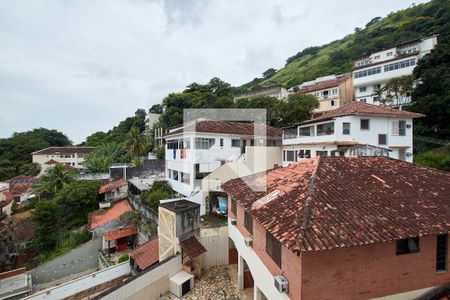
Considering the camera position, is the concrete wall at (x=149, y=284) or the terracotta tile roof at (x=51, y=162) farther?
the terracotta tile roof at (x=51, y=162)

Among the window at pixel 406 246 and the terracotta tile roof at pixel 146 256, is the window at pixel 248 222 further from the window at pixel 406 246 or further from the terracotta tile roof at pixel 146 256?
the terracotta tile roof at pixel 146 256

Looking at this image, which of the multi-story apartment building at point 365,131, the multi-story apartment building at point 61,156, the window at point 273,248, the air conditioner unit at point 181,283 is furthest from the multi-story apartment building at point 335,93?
the multi-story apartment building at point 61,156

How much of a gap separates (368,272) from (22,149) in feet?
243

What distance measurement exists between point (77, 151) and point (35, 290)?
48332 mm

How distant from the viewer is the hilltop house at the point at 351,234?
6.18 m

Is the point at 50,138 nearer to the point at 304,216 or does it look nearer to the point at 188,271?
the point at 188,271

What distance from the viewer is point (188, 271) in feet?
41.8

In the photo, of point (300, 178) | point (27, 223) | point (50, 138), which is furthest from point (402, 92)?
point (50, 138)

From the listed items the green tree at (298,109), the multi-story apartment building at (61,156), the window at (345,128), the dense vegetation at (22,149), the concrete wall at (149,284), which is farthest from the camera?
the multi-story apartment building at (61,156)

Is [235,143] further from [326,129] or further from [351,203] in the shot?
[351,203]

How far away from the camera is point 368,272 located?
21.9 ft

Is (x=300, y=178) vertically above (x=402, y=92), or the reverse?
(x=402, y=92)

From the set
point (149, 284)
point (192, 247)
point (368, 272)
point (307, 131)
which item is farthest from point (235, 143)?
point (368, 272)

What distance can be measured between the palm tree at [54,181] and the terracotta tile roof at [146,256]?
18.6 metres
